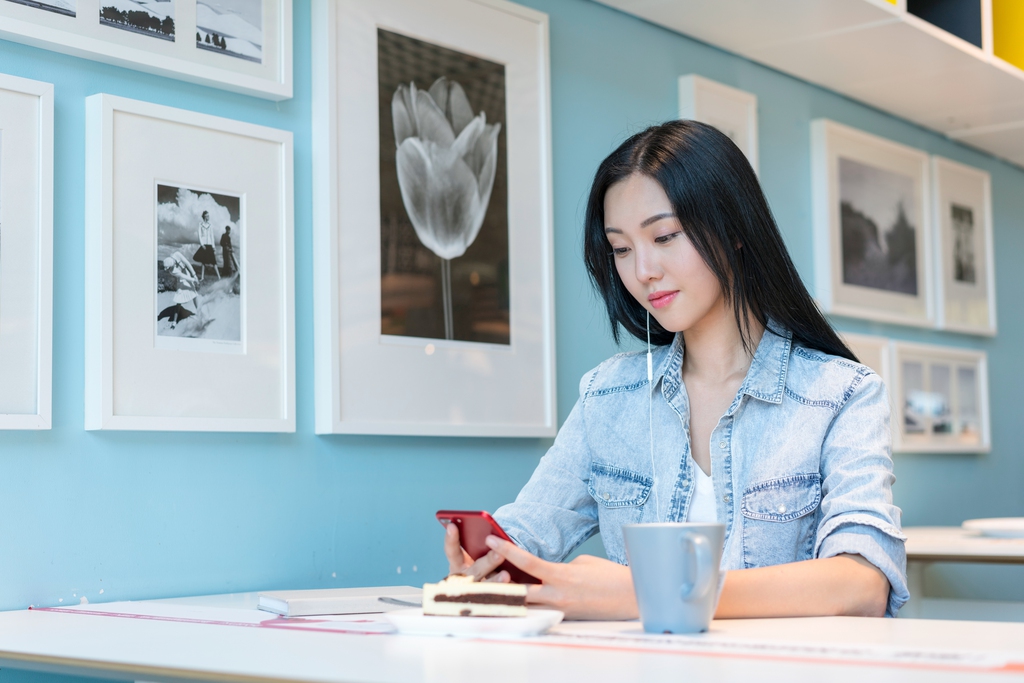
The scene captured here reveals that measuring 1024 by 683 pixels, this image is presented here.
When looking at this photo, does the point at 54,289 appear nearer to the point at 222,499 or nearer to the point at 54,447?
the point at 54,447

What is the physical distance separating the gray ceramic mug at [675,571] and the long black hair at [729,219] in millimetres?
508

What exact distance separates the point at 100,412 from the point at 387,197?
594 millimetres

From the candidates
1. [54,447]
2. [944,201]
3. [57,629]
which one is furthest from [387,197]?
[944,201]

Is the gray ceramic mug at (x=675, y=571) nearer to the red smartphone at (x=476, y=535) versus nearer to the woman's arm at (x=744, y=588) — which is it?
the woman's arm at (x=744, y=588)

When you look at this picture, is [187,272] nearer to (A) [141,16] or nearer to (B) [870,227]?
(A) [141,16]

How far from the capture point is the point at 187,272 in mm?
1543

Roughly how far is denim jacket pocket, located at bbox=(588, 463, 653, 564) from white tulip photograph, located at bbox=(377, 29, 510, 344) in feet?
1.73

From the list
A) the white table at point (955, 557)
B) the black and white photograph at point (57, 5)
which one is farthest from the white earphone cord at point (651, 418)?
the white table at point (955, 557)

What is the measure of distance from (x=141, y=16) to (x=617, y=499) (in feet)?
2.97

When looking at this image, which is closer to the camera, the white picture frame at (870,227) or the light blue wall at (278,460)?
the light blue wall at (278,460)

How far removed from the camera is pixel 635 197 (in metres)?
1.35

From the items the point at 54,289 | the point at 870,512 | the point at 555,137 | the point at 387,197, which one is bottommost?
the point at 870,512

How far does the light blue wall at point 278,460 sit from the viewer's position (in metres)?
1.40

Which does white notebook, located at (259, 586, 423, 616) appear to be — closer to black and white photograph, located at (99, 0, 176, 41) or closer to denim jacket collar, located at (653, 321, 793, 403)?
denim jacket collar, located at (653, 321, 793, 403)
